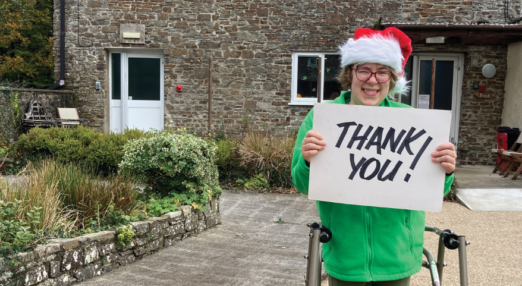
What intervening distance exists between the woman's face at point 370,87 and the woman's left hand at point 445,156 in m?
0.33

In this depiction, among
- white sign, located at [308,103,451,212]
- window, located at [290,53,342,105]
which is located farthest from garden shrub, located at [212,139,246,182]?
white sign, located at [308,103,451,212]

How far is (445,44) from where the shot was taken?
10.5 m

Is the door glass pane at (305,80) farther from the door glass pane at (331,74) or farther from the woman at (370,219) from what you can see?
the woman at (370,219)

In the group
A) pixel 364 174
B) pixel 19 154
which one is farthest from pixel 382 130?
pixel 19 154

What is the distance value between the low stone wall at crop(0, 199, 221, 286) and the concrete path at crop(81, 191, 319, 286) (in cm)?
9

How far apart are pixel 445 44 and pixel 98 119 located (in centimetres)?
855

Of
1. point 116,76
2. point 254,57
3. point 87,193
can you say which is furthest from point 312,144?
point 116,76

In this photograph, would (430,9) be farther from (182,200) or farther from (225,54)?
(182,200)

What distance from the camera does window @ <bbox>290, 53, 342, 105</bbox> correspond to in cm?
1100

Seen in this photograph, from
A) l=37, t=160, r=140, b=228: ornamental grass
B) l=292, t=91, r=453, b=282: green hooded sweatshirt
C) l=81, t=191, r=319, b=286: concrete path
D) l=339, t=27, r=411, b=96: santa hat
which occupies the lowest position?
l=81, t=191, r=319, b=286: concrete path

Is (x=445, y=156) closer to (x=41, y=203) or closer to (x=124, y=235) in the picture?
(x=124, y=235)

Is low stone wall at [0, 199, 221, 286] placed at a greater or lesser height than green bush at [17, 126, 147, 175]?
lesser

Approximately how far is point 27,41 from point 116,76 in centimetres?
1114

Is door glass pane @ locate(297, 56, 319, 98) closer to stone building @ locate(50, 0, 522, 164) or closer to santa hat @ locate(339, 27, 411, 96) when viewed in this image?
stone building @ locate(50, 0, 522, 164)
